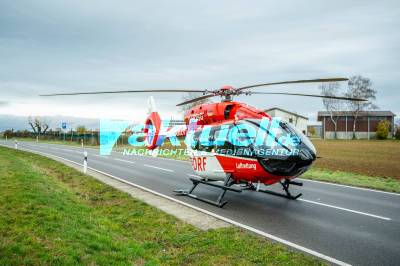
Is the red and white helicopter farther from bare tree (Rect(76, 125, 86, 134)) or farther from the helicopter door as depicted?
bare tree (Rect(76, 125, 86, 134))

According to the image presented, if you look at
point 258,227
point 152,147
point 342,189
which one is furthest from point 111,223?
point 342,189

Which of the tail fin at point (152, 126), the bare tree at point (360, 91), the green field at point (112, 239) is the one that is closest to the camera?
the green field at point (112, 239)

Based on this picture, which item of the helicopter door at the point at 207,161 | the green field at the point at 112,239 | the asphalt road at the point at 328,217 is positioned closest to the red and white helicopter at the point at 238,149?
the helicopter door at the point at 207,161

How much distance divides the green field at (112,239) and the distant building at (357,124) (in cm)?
6203

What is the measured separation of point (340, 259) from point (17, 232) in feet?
18.8

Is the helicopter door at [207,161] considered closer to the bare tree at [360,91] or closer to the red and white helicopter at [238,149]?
the red and white helicopter at [238,149]

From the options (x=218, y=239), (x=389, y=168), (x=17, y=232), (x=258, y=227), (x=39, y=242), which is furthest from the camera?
(x=389, y=168)

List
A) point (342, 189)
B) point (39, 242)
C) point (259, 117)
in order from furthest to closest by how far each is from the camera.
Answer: point (342, 189), point (259, 117), point (39, 242)

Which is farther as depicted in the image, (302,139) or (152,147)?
(152,147)

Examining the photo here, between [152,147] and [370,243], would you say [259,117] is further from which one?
[152,147]

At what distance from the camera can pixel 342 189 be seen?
401 inches

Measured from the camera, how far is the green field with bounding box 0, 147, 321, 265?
414 cm

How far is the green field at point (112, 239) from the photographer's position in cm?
414

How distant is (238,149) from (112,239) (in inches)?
158
